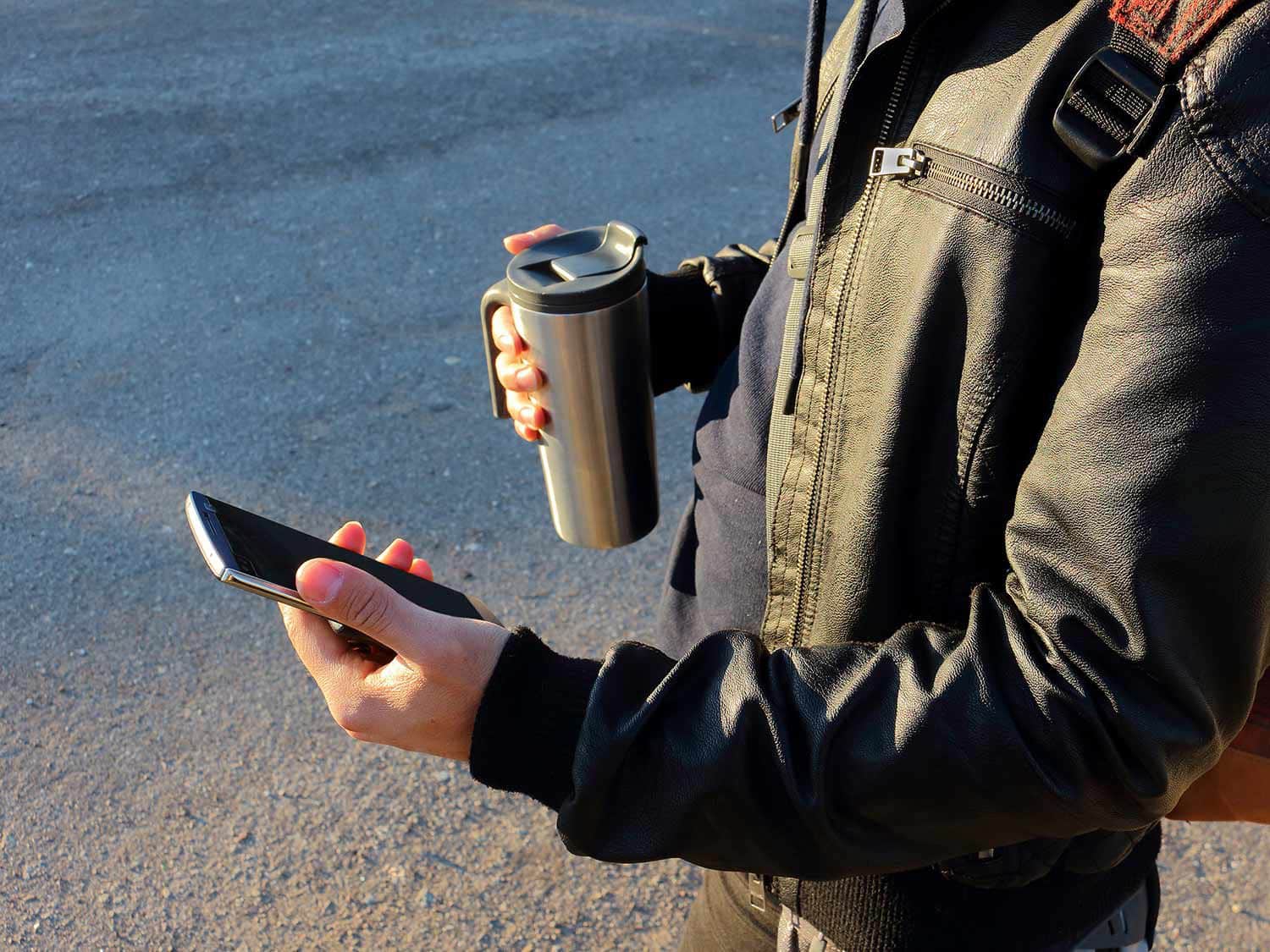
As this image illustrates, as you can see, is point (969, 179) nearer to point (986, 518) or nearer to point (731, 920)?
point (986, 518)

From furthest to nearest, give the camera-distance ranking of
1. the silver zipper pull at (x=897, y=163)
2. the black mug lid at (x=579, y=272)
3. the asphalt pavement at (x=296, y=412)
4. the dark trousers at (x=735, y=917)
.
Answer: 1. the asphalt pavement at (x=296, y=412)
2. the black mug lid at (x=579, y=272)
3. the dark trousers at (x=735, y=917)
4. the silver zipper pull at (x=897, y=163)

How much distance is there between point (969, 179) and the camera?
0.86m

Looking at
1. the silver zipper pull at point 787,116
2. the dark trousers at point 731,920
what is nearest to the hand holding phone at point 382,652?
the dark trousers at point 731,920

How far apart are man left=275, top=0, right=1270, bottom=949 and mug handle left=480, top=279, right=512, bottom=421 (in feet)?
1.65

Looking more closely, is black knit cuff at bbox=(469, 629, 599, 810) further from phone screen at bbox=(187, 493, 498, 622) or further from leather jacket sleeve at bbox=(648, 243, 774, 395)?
leather jacket sleeve at bbox=(648, 243, 774, 395)

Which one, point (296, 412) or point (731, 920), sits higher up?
point (731, 920)

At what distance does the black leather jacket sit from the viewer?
756mm

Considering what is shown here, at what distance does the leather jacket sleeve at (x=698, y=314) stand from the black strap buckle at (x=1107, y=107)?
0.85m

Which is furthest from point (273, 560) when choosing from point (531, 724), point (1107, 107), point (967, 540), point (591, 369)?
point (1107, 107)

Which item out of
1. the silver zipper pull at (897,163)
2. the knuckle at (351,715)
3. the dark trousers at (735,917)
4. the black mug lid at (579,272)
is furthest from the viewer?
the black mug lid at (579,272)

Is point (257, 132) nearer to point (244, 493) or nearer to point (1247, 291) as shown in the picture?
point (244, 493)

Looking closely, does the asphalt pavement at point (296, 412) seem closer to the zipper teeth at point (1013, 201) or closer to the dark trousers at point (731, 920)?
the dark trousers at point (731, 920)

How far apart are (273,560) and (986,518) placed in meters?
0.65

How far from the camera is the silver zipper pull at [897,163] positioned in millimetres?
910
